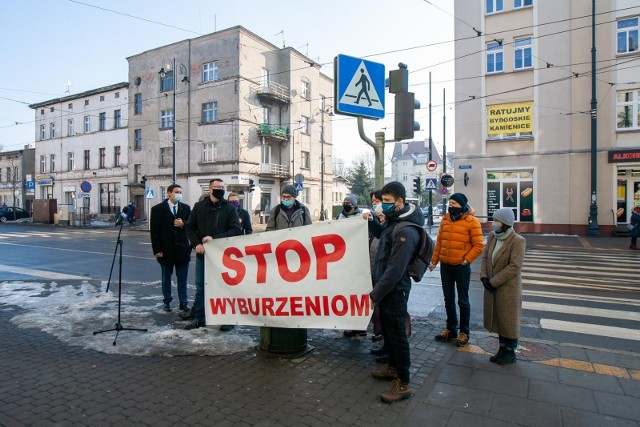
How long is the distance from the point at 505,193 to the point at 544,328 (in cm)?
1889

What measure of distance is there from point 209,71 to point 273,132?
729 centimetres

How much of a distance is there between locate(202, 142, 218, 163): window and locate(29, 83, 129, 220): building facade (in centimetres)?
1051

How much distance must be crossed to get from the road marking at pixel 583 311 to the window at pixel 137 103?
4030 cm

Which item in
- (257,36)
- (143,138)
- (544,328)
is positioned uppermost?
(257,36)

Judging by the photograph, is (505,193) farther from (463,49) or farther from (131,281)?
(131,281)

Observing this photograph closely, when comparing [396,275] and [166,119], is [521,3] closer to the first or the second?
[396,275]

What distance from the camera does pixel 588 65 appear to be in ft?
69.8

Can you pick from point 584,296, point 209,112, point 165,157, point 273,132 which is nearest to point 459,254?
point 584,296

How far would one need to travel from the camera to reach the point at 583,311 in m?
7.07

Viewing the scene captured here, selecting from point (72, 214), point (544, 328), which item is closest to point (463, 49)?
point (544, 328)

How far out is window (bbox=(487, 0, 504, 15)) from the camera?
76.3 ft

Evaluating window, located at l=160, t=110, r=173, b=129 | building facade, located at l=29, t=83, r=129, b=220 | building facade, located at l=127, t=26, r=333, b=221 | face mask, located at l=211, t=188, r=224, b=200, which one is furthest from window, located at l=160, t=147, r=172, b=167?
face mask, located at l=211, t=188, r=224, b=200

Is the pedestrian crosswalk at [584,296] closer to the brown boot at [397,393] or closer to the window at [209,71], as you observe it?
the brown boot at [397,393]

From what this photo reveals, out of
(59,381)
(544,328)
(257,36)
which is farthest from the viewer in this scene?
(257,36)
